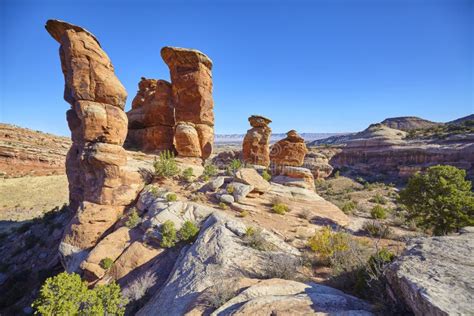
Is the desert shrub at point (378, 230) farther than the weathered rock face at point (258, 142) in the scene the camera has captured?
No

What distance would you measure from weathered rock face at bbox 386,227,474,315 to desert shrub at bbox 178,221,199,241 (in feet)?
23.7

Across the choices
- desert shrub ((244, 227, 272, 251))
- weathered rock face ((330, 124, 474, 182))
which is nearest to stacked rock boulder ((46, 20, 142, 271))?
desert shrub ((244, 227, 272, 251))

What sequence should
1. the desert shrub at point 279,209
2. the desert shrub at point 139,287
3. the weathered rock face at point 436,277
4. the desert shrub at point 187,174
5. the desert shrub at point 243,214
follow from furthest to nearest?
the desert shrub at point 187,174 < the desert shrub at point 279,209 < the desert shrub at point 243,214 < the desert shrub at point 139,287 < the weathered rock face at point 436,277

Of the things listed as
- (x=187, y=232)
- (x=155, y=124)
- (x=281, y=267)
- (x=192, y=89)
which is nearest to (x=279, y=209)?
(x=187, y=232)

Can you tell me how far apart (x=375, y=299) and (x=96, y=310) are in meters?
6.46

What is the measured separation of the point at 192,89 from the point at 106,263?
1578 centimetres

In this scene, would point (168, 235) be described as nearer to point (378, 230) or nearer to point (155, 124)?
point (378, 230)

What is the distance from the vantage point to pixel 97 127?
1313cm

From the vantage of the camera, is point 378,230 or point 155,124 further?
point 155,124

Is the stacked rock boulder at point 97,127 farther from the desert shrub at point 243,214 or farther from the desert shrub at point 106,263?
the desert shrub at point 243,214

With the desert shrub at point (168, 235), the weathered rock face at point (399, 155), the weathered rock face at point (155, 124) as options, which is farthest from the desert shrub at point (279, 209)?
the weathered rock face at point (399, 155)

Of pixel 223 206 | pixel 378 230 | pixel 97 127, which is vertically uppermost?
Result: pixel 97 127

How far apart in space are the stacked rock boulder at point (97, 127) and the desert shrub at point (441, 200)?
56.0ft

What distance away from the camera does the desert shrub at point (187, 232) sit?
9.30m
